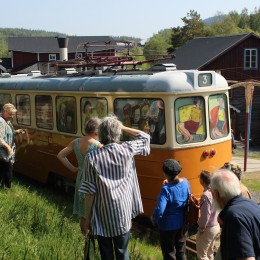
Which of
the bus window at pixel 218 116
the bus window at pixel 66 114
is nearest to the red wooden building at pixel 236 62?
the bus window at pixel 66 114

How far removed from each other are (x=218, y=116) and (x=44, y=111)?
3.95m

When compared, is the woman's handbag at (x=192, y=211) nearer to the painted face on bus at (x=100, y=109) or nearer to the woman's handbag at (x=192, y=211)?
the woman's handbag at (x=192, y=211)

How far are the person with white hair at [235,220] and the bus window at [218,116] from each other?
452 cm

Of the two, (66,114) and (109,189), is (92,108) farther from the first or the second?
(109,189)

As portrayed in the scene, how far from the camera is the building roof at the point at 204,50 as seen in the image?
3294cm

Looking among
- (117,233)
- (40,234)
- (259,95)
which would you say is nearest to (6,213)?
(40,234)

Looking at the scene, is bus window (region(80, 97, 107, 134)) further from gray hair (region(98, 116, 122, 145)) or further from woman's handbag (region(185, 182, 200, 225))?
gray hair (region(98, 116, 122, 145))

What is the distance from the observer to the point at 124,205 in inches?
175

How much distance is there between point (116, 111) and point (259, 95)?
1104 inches

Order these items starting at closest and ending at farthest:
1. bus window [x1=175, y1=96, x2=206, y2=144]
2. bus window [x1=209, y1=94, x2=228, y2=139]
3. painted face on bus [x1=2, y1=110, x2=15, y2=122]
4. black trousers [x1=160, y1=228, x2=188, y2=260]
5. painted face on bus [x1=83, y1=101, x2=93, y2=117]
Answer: black trousers [x1=160, y1=228, x2=188, y2=260], painted face on bus [x1=2, y1=110, x2=15, y2=122], bus window [x1=175, y1=96, x2=206, y2=144], bus window [x1=209, y1=94, x2=228, y2=139], painted face on bus [x1=83, y1=101, x2=93, y2=117]

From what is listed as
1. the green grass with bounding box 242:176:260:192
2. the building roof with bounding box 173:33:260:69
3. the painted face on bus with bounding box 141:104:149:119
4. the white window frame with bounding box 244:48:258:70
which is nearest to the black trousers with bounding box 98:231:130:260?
the painted face on bus with bounding box 141:104:149:119

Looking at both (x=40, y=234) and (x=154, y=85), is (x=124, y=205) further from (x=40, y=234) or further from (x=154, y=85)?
(x=154, y=85)

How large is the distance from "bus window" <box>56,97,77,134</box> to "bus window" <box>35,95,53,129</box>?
358 mm

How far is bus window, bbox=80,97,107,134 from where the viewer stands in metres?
8.52
